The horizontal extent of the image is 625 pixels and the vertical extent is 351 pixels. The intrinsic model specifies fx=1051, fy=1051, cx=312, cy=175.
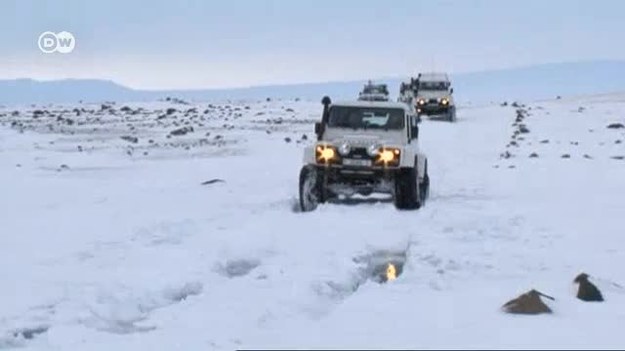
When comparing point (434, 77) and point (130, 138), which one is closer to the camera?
point (130, 138)

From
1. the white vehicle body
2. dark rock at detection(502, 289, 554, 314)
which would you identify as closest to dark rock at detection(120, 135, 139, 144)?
the white vehicle body

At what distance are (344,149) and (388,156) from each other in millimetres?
733

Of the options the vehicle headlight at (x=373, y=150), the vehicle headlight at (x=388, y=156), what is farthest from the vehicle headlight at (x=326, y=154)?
the vehicle headlight at (x=388, y=156)

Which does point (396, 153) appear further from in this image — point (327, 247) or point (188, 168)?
point (188, 168)

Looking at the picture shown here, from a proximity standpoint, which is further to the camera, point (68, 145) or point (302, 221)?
point (68, 145)

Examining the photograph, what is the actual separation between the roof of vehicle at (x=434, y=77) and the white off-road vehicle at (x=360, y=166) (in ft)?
104

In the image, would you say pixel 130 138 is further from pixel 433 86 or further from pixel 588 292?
pixel 588 292

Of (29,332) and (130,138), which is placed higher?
(29,332)

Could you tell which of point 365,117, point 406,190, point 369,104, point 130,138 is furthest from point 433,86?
point 406,190

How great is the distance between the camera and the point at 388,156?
1722 cm

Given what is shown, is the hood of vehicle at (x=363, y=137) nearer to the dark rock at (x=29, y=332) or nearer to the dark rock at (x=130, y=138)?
the dark rock at (x=29, y=332)

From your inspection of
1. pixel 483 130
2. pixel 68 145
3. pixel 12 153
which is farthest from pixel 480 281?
pixel 483 130

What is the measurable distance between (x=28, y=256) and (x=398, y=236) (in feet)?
16.0

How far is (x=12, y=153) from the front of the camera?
3441 cm
